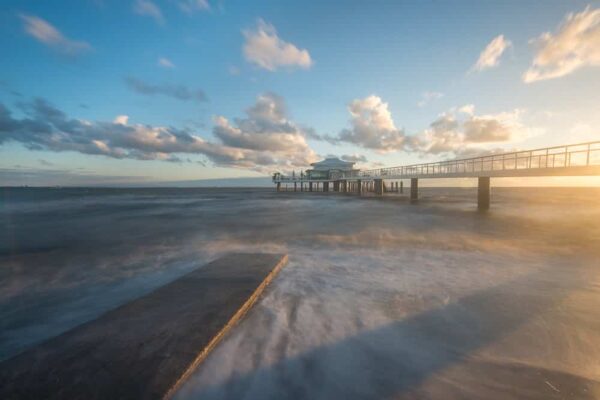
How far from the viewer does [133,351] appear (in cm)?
260

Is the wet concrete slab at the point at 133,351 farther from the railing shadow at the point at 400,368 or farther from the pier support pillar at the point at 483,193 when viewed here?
the pier support pillar at the point at 483,193

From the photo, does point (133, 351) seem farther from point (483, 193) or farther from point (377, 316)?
point (483, 193)

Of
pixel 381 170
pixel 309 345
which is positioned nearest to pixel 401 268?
pixel 309 345

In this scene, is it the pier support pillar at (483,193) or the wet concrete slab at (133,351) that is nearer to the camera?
the wet concrete slab at (133,351)

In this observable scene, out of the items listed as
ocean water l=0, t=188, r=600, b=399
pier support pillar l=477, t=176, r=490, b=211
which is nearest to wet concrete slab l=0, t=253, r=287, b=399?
ocean water l=0, t=188, r=600, b=399

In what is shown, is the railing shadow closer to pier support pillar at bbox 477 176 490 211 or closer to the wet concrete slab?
the wet concrete slab

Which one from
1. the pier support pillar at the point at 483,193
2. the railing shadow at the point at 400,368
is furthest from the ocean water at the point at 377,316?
the pier support pillar at the point at 483,193

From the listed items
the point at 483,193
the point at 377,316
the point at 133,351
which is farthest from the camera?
the point at 483,193

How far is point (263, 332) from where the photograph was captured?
3352 mm

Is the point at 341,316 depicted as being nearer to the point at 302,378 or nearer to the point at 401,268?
the point at 302,378

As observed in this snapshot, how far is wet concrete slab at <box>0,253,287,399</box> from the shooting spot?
2.14 metres

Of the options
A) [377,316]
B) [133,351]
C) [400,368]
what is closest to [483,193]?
[377,316]

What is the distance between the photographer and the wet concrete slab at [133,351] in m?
2.14

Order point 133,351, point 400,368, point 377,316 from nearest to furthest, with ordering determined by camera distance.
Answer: point 133,351 < point 400,368 < point 377,316
